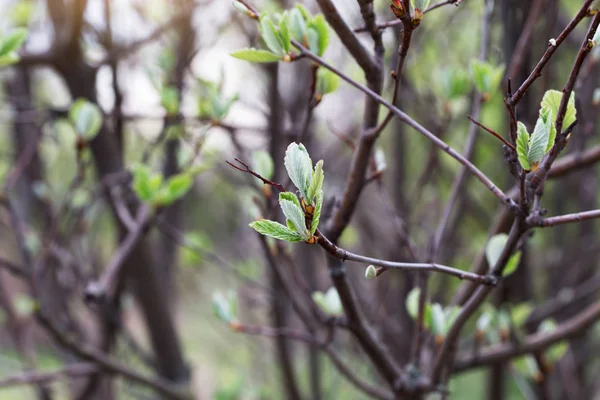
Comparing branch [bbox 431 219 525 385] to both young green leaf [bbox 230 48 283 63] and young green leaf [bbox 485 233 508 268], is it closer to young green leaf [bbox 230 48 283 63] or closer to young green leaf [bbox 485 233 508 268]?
young green leaf [bbox 485 233 508 268]

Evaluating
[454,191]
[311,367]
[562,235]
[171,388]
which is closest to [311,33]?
[454,191]

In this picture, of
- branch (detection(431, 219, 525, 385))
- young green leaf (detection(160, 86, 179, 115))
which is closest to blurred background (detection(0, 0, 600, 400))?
young green leaf (detection(160, 86, 179, 115))

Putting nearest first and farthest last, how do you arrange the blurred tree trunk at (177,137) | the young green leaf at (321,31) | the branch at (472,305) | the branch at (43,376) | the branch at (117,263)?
1. the branch at (472,305)
2. the young green leaf at (321,31)
3. the branch at (117,263)
4. the branch at (43,376)
5. the blurred tree trunk at (177,137)

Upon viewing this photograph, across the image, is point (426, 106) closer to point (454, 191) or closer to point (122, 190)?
point (454, 191)

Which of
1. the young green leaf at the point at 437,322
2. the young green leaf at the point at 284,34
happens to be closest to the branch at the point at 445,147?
the young green leaf at the point at 284,34

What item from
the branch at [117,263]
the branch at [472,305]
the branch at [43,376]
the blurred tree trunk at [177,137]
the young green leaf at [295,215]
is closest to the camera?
the young green leaf at [295,215]

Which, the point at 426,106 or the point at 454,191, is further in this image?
the point at 426,106

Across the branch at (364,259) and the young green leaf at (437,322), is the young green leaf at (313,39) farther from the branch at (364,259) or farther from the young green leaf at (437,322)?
the young green leaf at (437,322)
